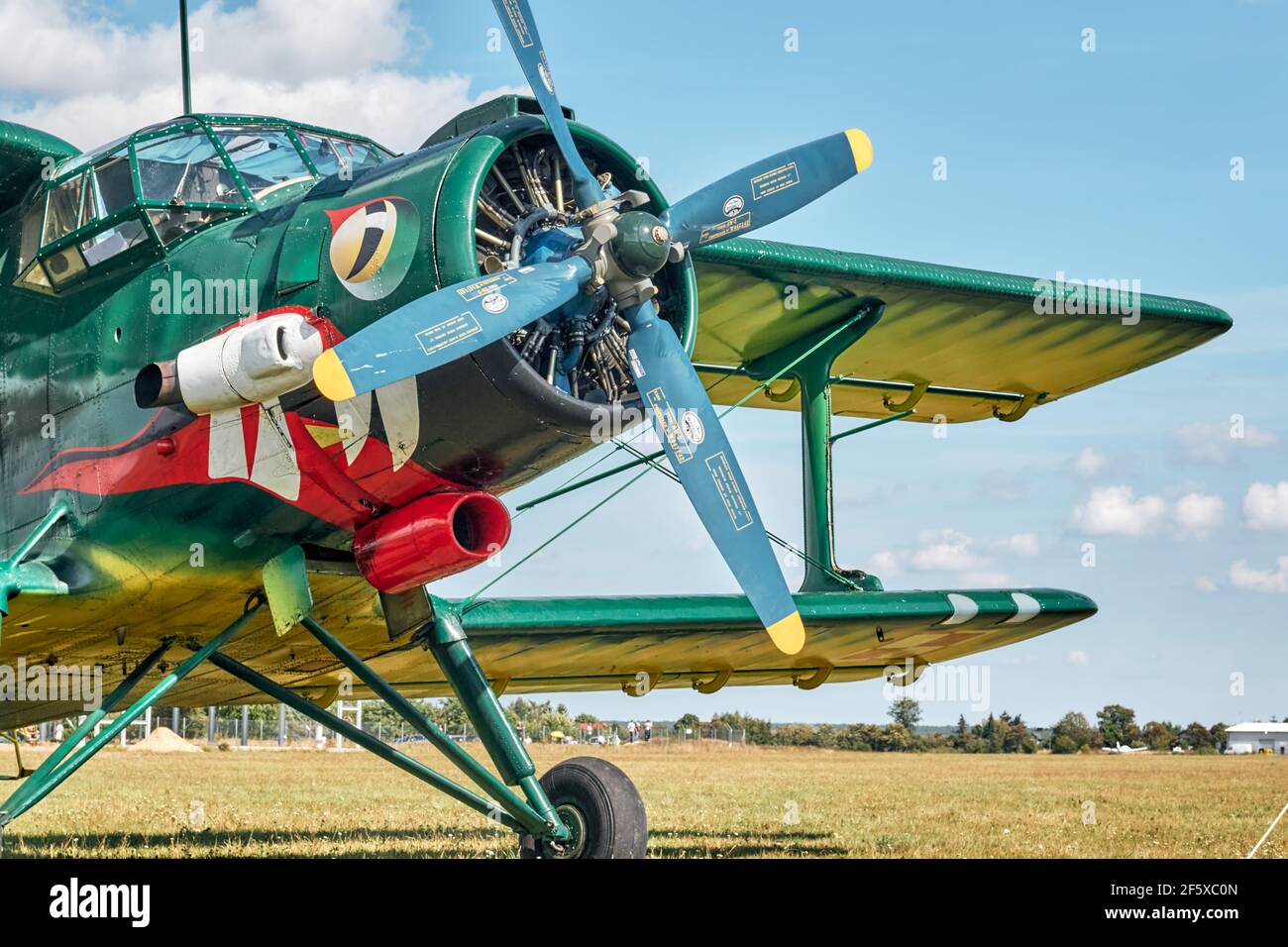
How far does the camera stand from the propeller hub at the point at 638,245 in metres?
6.95

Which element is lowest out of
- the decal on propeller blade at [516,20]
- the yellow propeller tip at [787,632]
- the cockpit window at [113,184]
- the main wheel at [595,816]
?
the main wheel at [595,816]

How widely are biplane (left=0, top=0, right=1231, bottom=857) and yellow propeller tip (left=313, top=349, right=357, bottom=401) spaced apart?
0.04ft

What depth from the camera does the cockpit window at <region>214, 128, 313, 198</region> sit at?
26.8ft

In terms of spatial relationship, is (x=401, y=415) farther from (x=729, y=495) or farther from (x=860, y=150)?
(x=860, y=150)

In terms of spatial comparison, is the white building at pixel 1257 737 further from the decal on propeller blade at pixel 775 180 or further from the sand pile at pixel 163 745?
the decal on propeller blade at pixel 775 180

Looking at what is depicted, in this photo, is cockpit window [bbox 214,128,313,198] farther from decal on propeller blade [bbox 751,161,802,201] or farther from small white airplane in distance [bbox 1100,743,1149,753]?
small white airplane in distance [bbox 1100,743,1149,753]

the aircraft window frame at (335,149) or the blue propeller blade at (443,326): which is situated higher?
the aircraft window frame at (335,149)

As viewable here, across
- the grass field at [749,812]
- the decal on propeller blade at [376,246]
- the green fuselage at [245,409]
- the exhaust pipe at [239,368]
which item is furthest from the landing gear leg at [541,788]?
the decal on propeller blade at [376,246]

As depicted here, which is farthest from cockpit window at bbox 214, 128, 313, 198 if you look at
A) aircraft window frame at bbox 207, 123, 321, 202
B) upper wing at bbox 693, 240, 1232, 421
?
upper wing at bbox 693, 240, 1232, 421

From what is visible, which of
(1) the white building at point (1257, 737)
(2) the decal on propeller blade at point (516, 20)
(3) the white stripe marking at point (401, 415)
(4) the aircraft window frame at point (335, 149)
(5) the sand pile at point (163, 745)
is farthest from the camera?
(1) the white building at point (1257, 737)

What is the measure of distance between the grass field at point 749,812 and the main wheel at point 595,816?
204 centimetres

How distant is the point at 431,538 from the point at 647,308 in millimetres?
1603
